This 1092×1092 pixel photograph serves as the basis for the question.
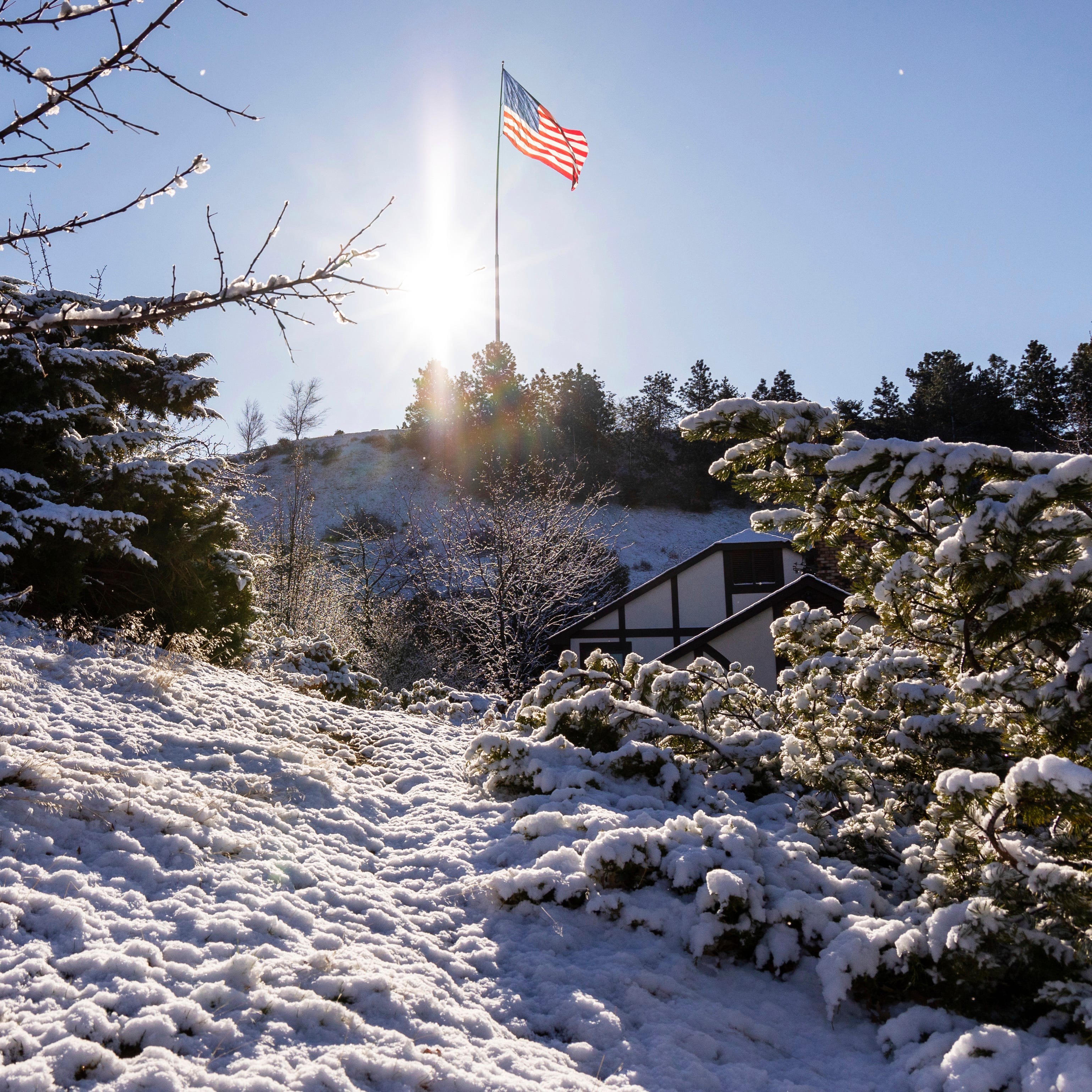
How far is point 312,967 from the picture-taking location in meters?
2.64

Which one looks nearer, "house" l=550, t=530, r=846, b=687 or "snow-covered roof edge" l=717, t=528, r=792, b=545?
"snow-covered roof edge" l=717, t=528, r=792, b=545

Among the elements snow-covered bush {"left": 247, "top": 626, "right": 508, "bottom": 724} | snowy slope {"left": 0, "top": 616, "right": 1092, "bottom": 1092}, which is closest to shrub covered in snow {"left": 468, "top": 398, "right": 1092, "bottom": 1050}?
snowy slope {"left": 0, "top": 616, "right": 1092, "bottom": 1092}

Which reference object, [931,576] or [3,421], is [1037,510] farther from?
[3,421]

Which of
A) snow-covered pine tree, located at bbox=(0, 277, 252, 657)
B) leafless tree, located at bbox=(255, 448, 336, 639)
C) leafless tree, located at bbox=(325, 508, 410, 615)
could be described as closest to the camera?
snow-covered pine tree, located at bbox=(0, 277, 252, 657)

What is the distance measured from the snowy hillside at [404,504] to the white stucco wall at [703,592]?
14357 mm

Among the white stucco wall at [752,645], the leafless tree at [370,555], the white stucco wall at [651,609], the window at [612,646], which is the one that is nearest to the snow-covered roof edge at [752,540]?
the white stucco wall at [651,609]

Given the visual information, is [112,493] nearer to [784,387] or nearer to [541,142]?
[541,142]

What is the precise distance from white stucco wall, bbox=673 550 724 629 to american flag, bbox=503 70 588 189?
939 cm

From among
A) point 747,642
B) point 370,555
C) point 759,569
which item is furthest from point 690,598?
point 370,555

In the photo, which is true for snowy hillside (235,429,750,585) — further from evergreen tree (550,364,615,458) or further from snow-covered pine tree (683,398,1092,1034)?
snow-covered pine tree (683,398,1092,1034)

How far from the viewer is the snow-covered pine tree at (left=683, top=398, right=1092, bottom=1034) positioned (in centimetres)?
247

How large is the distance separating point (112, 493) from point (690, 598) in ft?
44.3

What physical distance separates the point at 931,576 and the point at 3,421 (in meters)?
7.54

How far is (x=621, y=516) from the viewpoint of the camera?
3709cm
